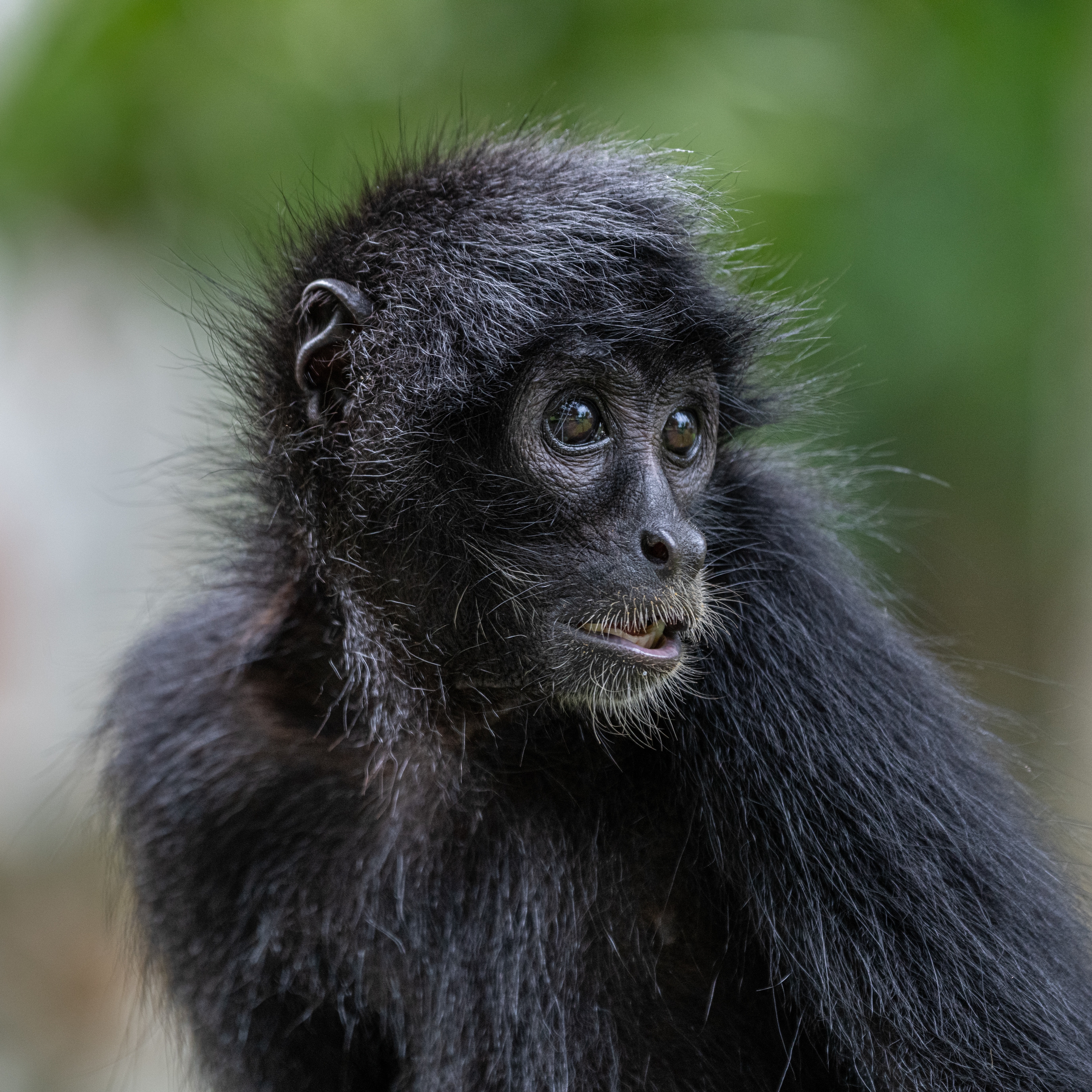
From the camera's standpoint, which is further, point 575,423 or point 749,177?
point 749,177

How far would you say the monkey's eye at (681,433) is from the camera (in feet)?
11.4

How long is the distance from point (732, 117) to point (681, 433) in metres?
3.91

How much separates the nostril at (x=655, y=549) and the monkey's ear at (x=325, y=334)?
106 centimetres

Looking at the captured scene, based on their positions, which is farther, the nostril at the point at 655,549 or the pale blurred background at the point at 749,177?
the pale blurred background at the point at 749,177

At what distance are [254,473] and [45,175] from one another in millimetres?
4737

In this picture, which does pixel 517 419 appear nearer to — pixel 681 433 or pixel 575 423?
pixel 575 423

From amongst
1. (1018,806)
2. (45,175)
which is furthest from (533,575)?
(45,175)

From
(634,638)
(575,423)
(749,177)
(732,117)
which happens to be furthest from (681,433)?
(732,117)

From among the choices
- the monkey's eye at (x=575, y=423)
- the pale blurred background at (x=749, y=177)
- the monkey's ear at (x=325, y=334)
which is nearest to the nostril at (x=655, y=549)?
the monkey's eye at (x=575, y=423)

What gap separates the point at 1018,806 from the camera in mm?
3764

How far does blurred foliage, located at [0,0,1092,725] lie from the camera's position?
6953 mm

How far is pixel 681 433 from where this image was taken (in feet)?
11.5

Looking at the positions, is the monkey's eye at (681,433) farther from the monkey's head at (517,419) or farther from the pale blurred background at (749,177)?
the pale blurred background at (749,177)

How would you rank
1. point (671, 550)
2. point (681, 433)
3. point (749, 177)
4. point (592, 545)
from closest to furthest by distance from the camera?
point (671, 550) → point (592, 545) → point (681, 433) → point (749, 177)
